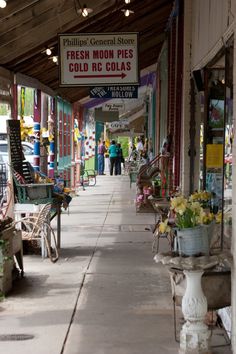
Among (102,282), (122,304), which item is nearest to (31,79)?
(102,282)

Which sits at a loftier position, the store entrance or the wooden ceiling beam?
the wooden ceiling beam

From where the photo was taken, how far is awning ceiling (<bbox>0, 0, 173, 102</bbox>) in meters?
7.03

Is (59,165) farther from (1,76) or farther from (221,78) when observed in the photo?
(221,78)

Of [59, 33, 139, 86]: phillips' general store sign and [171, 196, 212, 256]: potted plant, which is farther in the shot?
[59, 33, 139, 86]: phillips' general store sign

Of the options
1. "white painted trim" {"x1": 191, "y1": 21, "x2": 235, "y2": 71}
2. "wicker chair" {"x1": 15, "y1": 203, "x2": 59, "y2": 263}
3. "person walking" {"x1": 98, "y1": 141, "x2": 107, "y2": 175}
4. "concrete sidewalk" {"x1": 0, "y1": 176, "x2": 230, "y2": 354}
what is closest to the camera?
"concrete sidewalk" {"x1": 0, "y1": 176, "x2": 230, "y2": 354}

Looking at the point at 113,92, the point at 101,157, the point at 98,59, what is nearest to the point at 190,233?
the point at 98,59

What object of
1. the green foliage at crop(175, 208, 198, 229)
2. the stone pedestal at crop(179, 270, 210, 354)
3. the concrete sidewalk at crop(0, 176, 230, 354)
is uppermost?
the green foliage at crop(175, 208, 198, 229)

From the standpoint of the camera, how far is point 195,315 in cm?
430

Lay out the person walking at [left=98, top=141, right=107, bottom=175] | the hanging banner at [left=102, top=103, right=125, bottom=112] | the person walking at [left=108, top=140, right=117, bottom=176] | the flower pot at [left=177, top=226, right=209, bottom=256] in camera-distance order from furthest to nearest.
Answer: the person walking at [left=98, top=141, right=107, bottom=175], the person walking at [left=108, top=140, right=117, bottom=176], the hanging banner at [left=102, top=103, right=125, bottom=112], the flower pot at [left=177, top=226, right=209, bottom=256]

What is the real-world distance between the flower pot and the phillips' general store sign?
4044mm

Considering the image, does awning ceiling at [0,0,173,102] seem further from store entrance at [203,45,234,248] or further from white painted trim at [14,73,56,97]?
store entrance at [203,45,234,248]

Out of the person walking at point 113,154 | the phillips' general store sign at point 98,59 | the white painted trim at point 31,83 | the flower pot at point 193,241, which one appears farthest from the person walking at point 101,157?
the flower pot at point 193,241

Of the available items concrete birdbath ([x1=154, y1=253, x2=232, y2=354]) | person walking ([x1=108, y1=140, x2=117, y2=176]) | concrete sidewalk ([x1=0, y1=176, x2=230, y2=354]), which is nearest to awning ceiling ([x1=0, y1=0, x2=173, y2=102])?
concrete sidewalk ([x1=0, y1=176, x2=230, y2=354])

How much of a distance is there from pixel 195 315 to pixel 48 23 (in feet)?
15.7
